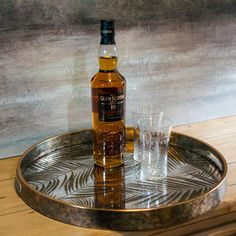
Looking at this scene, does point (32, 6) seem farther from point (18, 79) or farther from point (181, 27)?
point (181, 27)

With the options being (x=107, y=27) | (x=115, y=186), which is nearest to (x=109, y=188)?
(x=115, y=186)

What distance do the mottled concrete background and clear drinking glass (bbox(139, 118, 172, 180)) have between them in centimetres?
29

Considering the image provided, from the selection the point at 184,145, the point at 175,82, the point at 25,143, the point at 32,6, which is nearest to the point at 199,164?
the point at 184,145

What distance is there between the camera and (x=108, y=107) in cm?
105

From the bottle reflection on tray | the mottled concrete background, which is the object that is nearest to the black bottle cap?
the mottled concrete background

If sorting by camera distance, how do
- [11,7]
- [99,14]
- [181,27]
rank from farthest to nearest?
[181,27]
[99,14]
[11,7]

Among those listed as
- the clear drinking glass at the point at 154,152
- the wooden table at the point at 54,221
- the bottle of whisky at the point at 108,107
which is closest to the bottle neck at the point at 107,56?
the bottle of whisky at the point at 108,107

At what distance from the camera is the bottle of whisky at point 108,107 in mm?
1053

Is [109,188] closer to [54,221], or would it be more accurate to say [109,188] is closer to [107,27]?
[54,221]

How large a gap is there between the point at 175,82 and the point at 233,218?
1.83 ft

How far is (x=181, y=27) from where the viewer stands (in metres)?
1.36

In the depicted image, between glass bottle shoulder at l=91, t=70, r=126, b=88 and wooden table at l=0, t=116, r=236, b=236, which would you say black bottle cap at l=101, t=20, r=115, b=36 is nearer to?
glass bottle shoulder at l=91, t=70, r=126, b=88

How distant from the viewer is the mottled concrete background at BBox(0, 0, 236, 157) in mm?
1166

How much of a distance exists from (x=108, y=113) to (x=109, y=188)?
0.60ft
